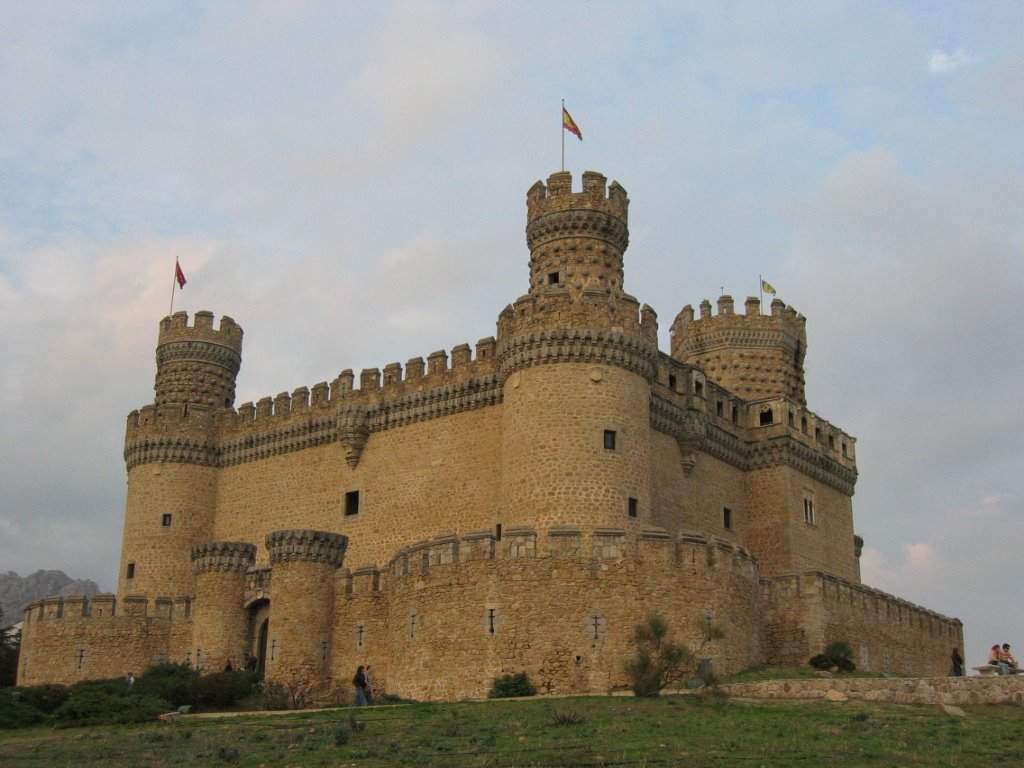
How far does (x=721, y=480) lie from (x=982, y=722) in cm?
1978

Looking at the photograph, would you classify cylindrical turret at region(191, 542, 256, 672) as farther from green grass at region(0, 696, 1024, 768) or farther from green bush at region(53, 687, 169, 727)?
green grass at region(0, 696, 1024, 768)

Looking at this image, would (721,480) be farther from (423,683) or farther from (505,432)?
(423,683)

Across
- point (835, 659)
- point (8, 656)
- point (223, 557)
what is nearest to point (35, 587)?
point (8, 656)

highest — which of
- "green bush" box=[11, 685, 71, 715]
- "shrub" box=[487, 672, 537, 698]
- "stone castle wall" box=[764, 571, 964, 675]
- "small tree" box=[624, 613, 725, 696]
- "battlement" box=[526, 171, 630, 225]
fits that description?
"battlement" box=[526, 171, 630, 225]

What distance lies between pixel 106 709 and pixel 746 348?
25.4 m

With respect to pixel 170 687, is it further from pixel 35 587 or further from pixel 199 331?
pixel 35 587

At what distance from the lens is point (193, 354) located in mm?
45000

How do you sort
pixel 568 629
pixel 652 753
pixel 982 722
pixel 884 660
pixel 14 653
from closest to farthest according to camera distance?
pixel 652 753, pixel 982 722, pixel 568 629, pixel 884 660, pixel 14 653

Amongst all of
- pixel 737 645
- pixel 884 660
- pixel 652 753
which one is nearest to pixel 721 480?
pixel 884 660

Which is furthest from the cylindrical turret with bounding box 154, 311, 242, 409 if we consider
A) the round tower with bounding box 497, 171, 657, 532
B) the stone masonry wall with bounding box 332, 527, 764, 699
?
the stone masonry wall with bounding box 332, 527, 764, 699

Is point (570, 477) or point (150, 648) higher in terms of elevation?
point (570, 477)

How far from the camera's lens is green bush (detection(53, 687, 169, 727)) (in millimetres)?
24625

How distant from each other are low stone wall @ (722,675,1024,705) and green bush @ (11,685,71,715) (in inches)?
602

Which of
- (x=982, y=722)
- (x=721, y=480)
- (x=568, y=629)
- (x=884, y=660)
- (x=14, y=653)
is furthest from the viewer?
(x=14, y=653)
